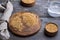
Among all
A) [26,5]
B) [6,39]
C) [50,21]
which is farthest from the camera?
[26,5]

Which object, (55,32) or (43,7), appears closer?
(55,32)

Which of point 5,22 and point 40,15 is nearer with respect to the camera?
point 5,22

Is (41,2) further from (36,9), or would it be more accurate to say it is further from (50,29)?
(50,29)

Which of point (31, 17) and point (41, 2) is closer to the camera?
Result: point (31, 17)

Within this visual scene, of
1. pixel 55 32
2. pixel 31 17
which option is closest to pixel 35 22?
pixel 31 17

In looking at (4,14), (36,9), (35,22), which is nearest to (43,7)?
(36,9)

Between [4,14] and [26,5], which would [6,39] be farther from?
[26,5]

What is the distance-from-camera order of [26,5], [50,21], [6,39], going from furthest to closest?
[26,5] → [50,21] → [6,39]
